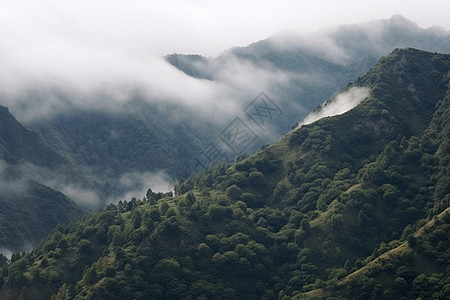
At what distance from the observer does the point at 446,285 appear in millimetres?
196875

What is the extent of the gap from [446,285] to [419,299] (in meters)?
8.55

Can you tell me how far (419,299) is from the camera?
195875 mm
